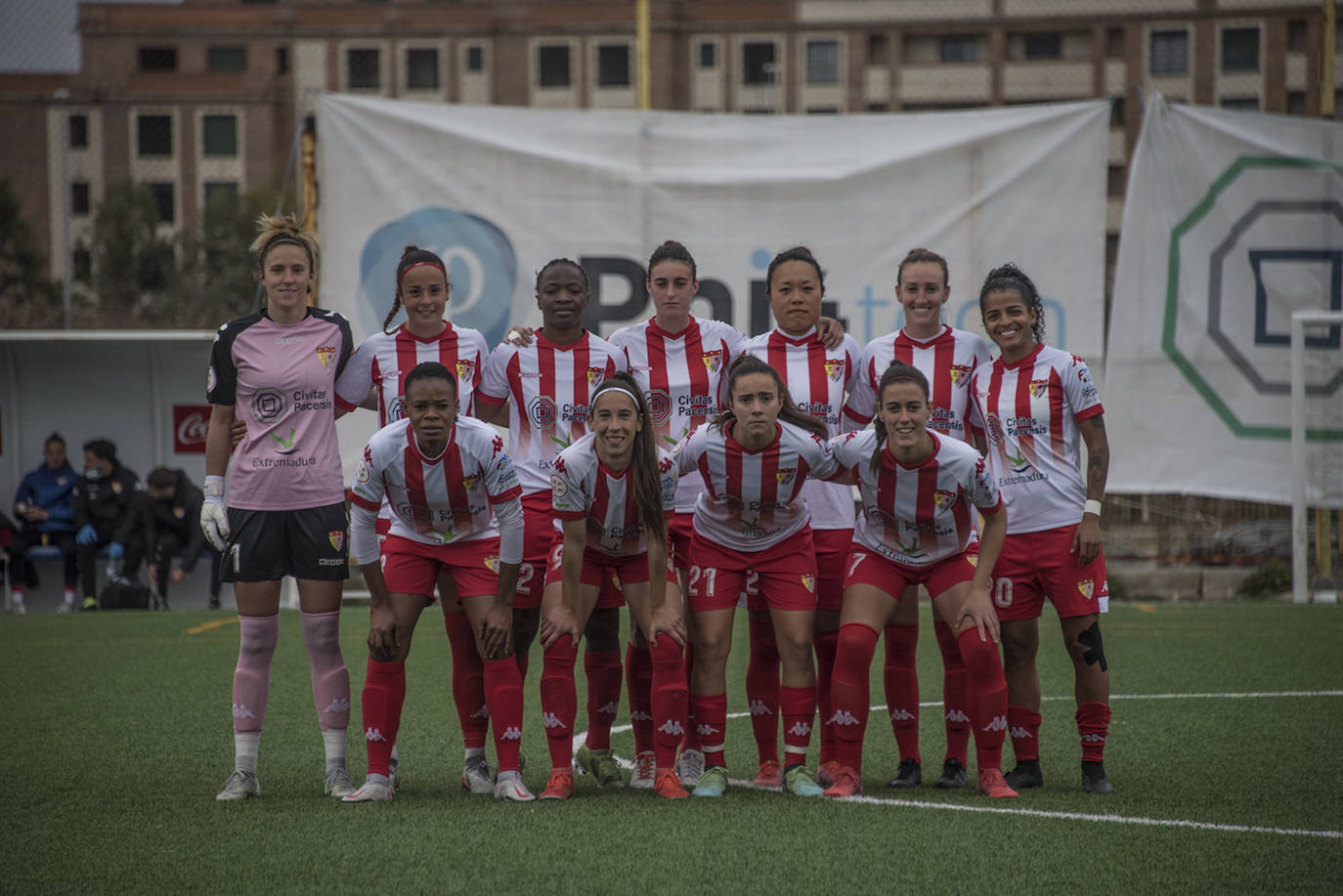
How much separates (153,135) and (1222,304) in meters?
33.5

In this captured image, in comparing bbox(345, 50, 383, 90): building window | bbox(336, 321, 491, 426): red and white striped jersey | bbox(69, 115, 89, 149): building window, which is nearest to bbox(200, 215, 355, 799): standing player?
bbox(336, 321, 491, 426): red and white striped jersey

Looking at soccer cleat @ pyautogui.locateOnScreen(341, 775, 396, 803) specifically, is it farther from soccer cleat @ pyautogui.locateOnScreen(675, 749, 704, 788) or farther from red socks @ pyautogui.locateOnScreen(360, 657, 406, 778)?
soccer cleat @ pyautogui.locateOnScreen(675, 749, 704, 788)

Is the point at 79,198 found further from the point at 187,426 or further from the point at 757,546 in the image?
the point at 757,546

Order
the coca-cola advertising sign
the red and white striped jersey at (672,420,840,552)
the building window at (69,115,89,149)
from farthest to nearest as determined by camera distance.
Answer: the building window at (69,115,89,149), the coca-cola advertising sign, the red and white striped jersey at (672,420,840,552)

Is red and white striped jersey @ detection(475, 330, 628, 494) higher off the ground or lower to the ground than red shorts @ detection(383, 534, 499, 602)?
higher

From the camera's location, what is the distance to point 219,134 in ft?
136

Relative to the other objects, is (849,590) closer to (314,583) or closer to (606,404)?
(606,404)

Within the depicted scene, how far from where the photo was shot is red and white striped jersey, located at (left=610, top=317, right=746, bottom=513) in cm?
554

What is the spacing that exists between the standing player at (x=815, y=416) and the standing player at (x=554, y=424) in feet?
1.89

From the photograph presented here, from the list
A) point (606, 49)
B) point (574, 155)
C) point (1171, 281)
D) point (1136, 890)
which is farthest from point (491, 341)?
point (606, 49)

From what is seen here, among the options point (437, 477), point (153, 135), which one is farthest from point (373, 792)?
point (153, 135)

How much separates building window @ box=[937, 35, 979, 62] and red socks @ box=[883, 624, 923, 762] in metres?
43.0

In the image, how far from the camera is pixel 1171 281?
12.0m

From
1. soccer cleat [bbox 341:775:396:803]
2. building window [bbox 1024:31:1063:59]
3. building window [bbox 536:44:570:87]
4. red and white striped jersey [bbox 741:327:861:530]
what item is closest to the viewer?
soccer cleat [bbox 341:775:396:803]
